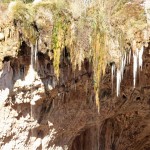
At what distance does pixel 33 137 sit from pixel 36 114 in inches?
20.4

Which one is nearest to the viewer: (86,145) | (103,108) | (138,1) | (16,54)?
(16,54)

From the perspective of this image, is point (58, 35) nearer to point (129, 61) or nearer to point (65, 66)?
point (65, 66)

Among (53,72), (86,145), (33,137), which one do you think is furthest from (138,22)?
(86,145)

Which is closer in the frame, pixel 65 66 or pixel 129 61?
pixel 65 66

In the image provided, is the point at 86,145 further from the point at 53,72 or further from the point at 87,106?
the point at 53,72

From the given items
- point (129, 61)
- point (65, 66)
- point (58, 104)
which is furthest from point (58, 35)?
point (129, 61)

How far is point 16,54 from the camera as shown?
756cm

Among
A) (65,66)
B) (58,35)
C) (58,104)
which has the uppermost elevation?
(58,35)

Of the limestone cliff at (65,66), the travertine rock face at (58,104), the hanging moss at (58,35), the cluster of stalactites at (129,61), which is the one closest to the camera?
the limestone cliff at (65,66)

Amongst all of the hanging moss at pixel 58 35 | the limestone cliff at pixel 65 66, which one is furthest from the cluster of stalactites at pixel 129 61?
the hanging moss at pixel 58 35

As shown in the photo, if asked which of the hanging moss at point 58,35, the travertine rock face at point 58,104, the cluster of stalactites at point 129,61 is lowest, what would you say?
the travertine rock face at point 58,104

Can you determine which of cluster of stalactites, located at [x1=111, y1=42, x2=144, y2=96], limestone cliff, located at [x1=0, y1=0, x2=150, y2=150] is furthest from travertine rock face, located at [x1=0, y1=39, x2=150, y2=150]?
cluster of stalactites, located at [x1=111, y1=42, x2=144, y2=96]

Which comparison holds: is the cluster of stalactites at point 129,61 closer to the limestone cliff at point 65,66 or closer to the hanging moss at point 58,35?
the limestone cliff at point 65,66

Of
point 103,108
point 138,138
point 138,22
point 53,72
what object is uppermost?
point 138,22
